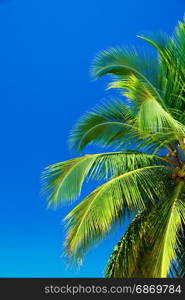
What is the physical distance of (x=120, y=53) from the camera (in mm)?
9195

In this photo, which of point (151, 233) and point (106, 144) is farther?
point (106, 144)

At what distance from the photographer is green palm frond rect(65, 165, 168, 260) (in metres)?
7.76

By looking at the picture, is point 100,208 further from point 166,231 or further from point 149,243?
point 149,243

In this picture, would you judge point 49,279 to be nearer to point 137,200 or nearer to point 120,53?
point 137,200

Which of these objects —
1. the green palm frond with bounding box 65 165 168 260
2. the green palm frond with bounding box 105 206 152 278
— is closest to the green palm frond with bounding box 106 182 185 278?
→ the green palm frond with bounding box 105 206 152 278

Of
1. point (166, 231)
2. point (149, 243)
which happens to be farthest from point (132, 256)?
point (166, 231)

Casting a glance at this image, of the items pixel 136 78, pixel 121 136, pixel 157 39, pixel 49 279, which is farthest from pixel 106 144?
pixel 49 279

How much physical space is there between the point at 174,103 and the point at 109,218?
2986 mm

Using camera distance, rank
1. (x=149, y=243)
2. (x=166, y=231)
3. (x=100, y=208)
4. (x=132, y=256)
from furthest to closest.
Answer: (x=132, y=256), (x=149, y=243), (x=100, y=208), (x=166, y=231)

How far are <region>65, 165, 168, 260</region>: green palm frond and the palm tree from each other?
0.06 ft

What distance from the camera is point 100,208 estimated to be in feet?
25.6

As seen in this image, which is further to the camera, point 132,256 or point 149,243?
point 132,256

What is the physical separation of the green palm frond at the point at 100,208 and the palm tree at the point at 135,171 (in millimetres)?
18

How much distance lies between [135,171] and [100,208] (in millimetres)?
1108
